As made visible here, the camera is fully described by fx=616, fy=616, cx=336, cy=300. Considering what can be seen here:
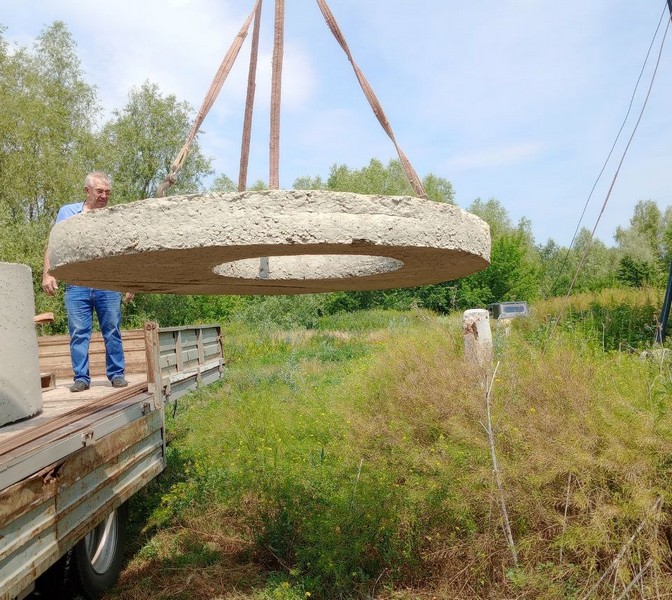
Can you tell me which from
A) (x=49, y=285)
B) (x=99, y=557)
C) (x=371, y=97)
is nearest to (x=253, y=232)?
(x=371, y=97)

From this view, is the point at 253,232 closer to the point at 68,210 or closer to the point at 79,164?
the point at 68,210

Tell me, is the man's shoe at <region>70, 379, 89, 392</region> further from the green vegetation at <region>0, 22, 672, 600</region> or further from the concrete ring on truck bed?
the concrete ring on truck bed

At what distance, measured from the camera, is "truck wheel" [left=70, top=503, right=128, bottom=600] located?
10.1 feet

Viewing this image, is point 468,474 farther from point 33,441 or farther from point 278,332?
point 278,332

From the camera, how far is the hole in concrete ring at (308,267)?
3.06 meters

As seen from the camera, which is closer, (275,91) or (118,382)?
(275,91)

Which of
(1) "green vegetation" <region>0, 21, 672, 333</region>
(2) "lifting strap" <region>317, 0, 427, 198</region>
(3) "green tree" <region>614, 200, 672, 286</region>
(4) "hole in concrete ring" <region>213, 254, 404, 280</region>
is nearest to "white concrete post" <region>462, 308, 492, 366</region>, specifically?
(4) "hole in concrete ring" <region>213, 254, 404, 280</region>

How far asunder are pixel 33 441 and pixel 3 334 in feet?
2.38

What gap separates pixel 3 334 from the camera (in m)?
3.00

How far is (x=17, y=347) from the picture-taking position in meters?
3.11

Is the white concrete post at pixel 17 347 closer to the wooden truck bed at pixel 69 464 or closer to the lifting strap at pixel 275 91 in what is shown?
the wooden truck bed at pixel 69 464

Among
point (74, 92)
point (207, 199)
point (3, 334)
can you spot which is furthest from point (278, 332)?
point (207, 199)

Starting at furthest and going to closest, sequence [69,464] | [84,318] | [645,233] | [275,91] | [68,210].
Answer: [645,233] < [84,318] < [68,210] < [69,464] < [275,91]

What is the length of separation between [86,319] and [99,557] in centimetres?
145
